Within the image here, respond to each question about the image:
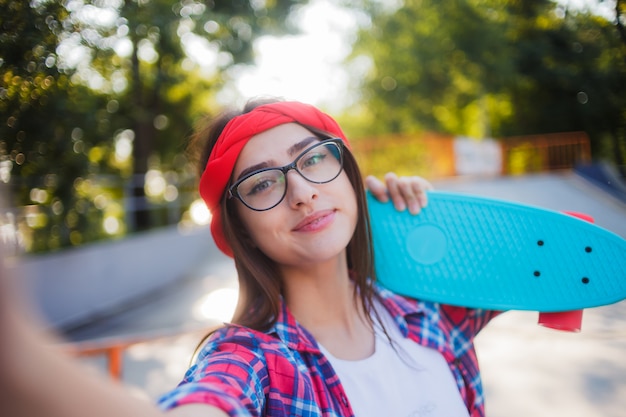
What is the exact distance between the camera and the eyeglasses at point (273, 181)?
40.4 inches

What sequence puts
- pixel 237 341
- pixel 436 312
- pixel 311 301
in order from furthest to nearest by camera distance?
pixel 436 312, pixel 311 301, pixel 237 341

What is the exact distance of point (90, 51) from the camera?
3.41ft

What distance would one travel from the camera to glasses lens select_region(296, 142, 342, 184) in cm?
106

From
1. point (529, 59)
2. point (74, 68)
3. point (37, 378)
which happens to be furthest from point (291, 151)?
point (529, 59)

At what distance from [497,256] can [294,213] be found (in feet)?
1.98

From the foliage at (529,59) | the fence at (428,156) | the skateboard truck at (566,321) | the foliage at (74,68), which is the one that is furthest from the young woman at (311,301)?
the fence at (428,156)

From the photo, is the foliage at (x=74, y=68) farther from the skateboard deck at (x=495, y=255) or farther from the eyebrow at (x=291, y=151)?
the skateboard deck at (x=495, y=255)

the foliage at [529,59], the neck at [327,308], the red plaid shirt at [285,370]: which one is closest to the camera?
the red plaid shirt at [285,370]

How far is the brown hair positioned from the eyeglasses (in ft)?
0.23

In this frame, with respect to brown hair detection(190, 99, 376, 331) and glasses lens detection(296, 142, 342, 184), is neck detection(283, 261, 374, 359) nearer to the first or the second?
brown hair detection(190, 99, 376, 331)

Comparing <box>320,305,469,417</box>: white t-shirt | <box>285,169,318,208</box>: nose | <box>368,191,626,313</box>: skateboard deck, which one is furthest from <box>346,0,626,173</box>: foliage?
<box>285,169,318,208</box>: nose

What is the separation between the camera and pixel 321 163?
1.09m

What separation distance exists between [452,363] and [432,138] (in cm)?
841

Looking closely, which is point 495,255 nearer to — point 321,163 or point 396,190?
point 396,190
